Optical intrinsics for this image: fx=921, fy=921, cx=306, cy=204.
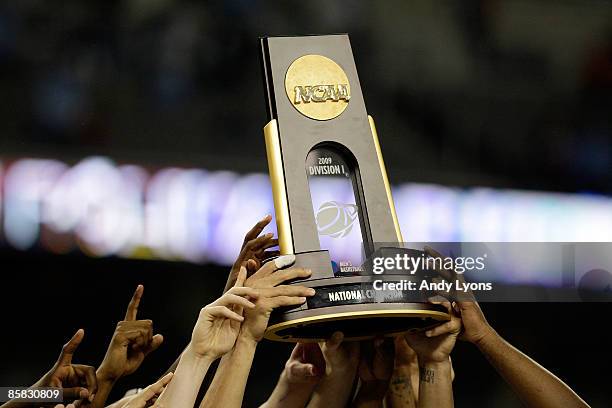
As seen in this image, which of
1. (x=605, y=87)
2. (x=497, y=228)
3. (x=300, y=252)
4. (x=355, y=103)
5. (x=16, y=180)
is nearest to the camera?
(x=300, y=252)

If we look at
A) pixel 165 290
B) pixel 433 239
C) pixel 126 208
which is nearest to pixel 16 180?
pixel 126 208

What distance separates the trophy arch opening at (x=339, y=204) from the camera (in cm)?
186

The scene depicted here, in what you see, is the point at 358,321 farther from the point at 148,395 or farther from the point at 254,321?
the point at 148,395

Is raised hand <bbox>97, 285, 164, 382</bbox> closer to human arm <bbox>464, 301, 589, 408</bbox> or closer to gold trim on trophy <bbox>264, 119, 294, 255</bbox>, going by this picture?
gold trim on trophy <bbox>264, 119, 294, 255</bbox>

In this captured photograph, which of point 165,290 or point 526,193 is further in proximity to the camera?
point 526,193

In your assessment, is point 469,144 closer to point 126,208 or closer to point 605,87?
point 605,87

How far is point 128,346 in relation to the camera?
90.3 inches

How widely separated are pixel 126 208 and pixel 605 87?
2.34 m

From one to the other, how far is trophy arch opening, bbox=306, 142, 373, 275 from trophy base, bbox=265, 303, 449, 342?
13 centimetres

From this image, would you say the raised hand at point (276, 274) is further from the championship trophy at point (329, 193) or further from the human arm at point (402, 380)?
the human arm at point (402, 380)

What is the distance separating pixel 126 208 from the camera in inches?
155

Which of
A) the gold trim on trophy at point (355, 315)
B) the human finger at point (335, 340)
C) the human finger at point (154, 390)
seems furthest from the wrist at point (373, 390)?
the human finger at point (154, 390)

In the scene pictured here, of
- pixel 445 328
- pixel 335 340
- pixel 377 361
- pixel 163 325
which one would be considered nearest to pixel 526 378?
pixel 445 328

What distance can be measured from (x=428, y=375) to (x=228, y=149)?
215 cm
